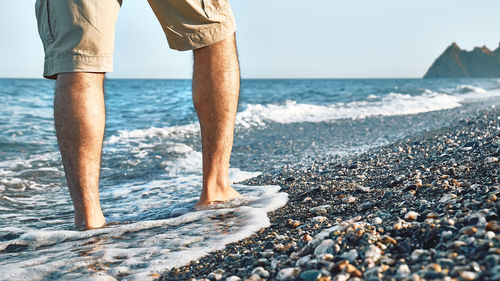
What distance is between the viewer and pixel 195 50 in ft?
7.48

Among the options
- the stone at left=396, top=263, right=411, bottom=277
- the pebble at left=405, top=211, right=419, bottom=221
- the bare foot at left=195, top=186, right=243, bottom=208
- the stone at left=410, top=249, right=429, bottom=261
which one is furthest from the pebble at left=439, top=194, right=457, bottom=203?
the bare foot at left=195, top=186, right=243, bottom=208

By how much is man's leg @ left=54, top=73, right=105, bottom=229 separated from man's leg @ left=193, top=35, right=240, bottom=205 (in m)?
0.52

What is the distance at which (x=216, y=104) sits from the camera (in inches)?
91.0

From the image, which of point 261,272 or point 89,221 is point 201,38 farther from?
point 261,272

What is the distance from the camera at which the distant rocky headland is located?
356 ft

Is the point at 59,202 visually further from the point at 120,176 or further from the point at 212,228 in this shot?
the point at 212,228

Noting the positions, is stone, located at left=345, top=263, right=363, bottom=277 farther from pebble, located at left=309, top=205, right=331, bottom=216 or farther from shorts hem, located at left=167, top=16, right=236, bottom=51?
shorts hem, located at left=167, top=16, right=236, bottom=51

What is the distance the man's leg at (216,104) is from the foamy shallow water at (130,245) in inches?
7.1

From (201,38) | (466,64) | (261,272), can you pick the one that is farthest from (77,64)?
(466,64)

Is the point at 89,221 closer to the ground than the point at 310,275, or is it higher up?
closer to the ground

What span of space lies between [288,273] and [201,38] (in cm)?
133

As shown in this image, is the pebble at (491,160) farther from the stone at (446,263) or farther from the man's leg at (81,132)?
the man's leg at (81,132)

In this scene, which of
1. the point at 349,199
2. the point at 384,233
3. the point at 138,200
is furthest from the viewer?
the point at 138,200

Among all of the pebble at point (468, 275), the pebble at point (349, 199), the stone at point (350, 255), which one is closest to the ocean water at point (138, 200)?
the pebble at point (349, 199)
